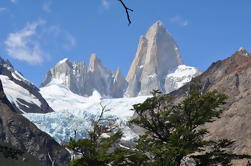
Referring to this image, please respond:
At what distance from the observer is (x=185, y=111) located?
117ft

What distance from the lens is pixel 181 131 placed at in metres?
34.6

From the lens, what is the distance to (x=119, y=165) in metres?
Result: 35.9

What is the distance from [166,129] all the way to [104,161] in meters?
4.85

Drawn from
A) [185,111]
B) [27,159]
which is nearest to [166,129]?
[185,111]

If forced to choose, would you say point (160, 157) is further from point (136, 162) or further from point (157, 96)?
point (157, 96)

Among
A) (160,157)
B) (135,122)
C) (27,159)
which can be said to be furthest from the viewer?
(27,159)

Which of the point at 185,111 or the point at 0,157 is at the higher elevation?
the point at 0,157

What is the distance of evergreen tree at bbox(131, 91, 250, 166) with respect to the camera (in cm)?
3438

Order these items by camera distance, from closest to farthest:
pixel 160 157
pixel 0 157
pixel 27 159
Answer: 1. pixel 160 157
2. pixel 0 157
3. pixel 27 159

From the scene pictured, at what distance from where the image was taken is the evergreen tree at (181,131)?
34.4m

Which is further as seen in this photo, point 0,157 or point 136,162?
point 0,157

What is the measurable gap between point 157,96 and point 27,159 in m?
142

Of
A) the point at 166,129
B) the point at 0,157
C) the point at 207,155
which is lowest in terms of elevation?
the point at 207,155

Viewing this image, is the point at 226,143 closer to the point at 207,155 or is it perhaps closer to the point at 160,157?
the point at 207,155
